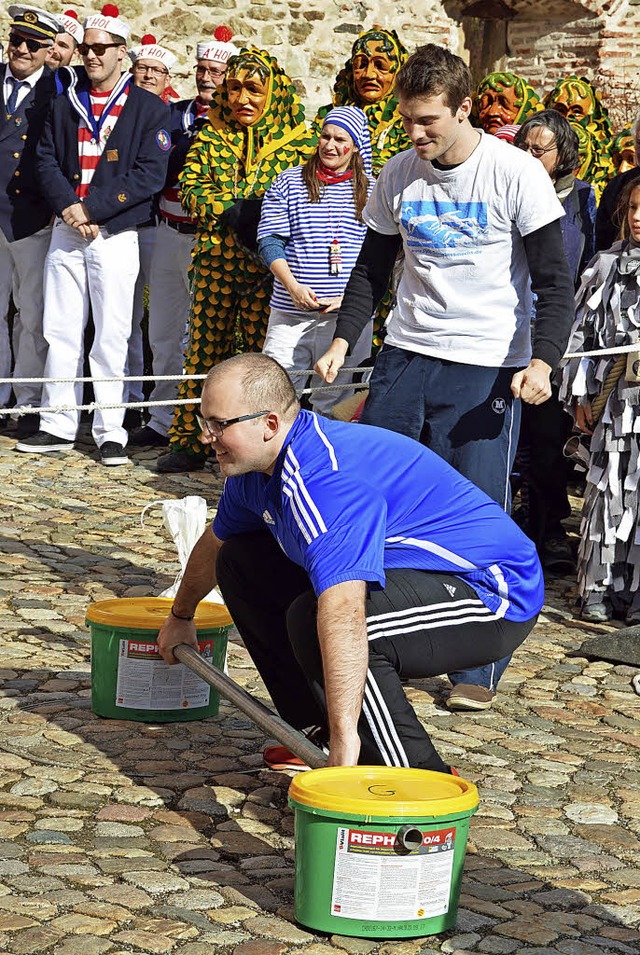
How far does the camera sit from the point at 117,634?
4117mm

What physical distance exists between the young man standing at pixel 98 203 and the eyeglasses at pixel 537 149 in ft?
8.73

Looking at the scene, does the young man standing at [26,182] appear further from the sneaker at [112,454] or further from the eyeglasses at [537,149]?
the eyeglasses at [537,149]

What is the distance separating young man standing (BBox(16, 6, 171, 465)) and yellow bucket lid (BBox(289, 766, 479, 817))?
5399 millimetres

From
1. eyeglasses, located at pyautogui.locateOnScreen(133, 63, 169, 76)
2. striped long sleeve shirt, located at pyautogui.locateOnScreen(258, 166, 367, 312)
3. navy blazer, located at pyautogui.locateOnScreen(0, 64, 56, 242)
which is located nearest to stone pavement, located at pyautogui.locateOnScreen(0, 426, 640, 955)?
striped long sleeve shirt, located at pyautogui.locateOnScreen(258, 166, 367, 312)

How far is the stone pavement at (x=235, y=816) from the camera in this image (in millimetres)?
2949

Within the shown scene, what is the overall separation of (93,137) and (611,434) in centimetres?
377

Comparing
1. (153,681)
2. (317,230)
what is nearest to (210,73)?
(317,230)

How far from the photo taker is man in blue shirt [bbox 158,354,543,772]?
309cm

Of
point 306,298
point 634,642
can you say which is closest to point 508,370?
point 634,642

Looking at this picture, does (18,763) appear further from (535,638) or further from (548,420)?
(548,420)

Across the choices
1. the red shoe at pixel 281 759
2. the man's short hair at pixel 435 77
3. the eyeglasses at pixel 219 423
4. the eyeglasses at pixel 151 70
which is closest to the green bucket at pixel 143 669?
the red shoe at pixel 281 759

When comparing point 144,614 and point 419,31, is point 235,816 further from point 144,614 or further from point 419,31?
point 419,31

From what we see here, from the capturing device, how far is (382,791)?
114 inches

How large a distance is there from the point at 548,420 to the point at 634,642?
4.92 feet
